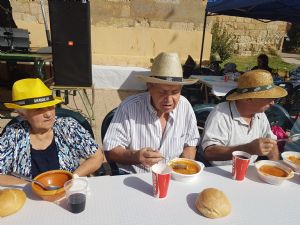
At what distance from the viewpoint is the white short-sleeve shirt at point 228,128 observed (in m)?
2.13

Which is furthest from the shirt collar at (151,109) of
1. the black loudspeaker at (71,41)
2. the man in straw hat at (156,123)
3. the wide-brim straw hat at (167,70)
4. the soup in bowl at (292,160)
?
the black loudspeaker at (71,41)

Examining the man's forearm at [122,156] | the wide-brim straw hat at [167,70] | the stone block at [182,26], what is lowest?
the man's forearm at [122,156]

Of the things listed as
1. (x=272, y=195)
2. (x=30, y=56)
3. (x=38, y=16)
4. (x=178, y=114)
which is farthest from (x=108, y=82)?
(x=272, y=195)

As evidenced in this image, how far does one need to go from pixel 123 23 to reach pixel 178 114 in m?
6.17

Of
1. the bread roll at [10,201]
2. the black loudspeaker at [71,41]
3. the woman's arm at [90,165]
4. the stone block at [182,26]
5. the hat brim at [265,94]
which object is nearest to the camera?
the bread roll at [10,201]

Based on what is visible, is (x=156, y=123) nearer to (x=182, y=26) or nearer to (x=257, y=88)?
(x=257, y=88)

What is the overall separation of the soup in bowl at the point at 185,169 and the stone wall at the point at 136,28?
6.42 metres

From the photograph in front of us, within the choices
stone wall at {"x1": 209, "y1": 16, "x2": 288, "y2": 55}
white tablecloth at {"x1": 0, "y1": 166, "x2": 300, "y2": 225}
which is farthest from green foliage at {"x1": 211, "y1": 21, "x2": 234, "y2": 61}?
white tablecloth at {"x1": 0, "y1": 166, "x2": 300, "y2": 225}

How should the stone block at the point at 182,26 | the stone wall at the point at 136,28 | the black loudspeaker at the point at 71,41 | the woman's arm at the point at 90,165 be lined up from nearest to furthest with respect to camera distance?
the woman's arm at the point at 90,165
the black loudspeaker at the point at 71,41
the stone wall at the point at 136,28
the stone block at the point at 182,26

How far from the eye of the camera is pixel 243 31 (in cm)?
1388

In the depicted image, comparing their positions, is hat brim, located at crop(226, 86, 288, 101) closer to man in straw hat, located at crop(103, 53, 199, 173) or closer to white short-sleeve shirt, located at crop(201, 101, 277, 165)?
white short-sleeve shirt, located at crop(201, 101, 277, 165)

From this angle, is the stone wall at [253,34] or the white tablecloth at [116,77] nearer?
the white tablecloth at [116,77]

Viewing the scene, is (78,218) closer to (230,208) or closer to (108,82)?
(230,208)

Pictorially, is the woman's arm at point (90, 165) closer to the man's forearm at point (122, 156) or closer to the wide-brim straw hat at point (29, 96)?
the man's forearm at point (122, 156)
